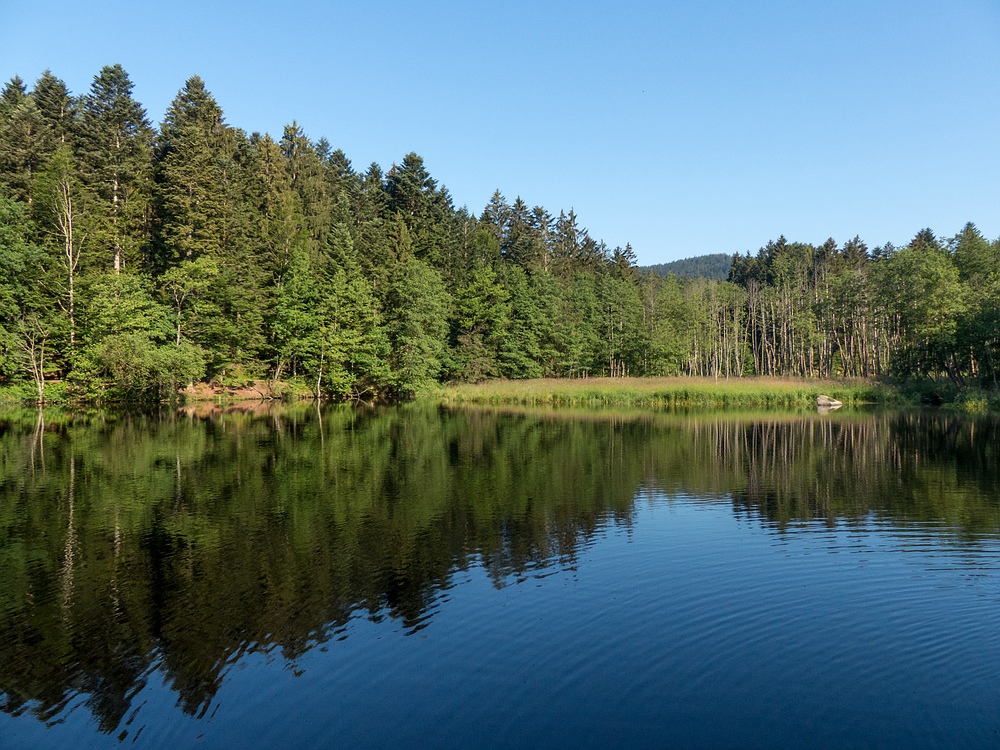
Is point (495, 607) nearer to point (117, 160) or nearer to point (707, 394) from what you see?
point (707, 394)

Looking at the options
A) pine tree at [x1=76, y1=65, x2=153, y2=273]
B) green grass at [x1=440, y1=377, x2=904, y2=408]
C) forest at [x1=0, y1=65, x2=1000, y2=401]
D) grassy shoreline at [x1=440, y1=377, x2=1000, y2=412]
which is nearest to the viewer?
forest at [x1=0, y1=65, x2=1000, y2=401]

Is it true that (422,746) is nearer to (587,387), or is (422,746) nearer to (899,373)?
(587,387)

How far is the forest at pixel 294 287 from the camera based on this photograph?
44000mm

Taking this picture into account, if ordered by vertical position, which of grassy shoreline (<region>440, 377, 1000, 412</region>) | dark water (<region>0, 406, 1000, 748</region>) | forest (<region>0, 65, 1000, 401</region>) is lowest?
dark water (<region>0, 406, 1000, 748</region>)

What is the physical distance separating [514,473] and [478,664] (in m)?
13.3

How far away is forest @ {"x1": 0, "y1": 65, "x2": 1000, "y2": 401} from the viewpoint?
44000 millimetres

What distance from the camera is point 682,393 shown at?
53.2 m

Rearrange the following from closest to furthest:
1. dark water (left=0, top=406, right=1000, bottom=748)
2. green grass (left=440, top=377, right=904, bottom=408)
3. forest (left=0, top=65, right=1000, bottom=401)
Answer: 1. dark water (left=0, top=406, right=1000, bottom=748)
2. forest (left=0, top=65, right=1000, bottom=401)
3. green grass (left=440, top=377, right=904, bottom=408)

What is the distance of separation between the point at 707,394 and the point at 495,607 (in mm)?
45459

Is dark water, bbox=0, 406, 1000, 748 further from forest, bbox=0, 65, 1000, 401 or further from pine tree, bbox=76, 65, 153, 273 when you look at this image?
pine tree, bbox=76, 65, 153, 273

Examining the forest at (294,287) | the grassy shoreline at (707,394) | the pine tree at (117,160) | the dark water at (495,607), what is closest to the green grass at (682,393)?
the grassy shoreline at (707,394)

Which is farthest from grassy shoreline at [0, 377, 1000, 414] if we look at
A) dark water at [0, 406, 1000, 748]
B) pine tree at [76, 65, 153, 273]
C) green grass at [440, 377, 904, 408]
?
dark water at [0, 406, 1000, 748]

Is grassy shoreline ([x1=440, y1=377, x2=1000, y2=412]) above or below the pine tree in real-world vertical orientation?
below

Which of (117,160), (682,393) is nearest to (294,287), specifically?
(117,160)
